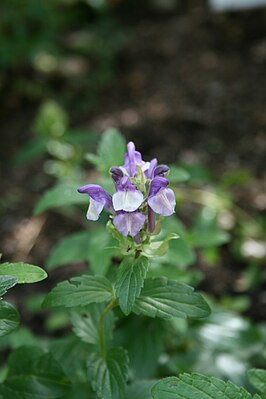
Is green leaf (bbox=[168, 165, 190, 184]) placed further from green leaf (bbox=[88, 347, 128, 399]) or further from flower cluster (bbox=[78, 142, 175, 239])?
green leaf (bbox=[88, 347, 128, 399])

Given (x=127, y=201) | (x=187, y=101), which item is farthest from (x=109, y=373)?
(x=187, y=101)

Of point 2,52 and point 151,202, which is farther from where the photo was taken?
point 2,52

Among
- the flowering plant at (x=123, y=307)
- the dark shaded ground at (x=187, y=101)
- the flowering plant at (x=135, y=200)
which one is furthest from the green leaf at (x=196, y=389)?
the dark shaded ground at (x=187, y=101)

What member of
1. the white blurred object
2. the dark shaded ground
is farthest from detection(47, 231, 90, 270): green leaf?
the white blurred object

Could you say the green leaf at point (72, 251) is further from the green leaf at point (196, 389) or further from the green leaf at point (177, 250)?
the green leaf at point (196, 389)

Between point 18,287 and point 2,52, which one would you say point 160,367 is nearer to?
point 18,287

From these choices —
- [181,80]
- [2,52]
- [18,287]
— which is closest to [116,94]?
[181,80]

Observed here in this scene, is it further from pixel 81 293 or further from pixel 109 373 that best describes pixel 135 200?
pixel 109 373
